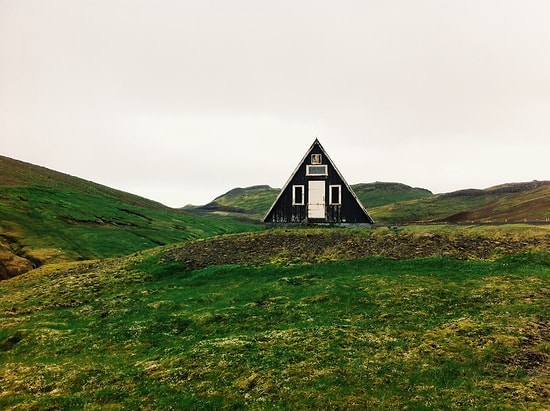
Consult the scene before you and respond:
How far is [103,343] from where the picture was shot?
2588 centimetres

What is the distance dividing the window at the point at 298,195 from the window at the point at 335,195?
12.5 feet

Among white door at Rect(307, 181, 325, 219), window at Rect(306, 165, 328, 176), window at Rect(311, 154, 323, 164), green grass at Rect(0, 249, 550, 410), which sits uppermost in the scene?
window at Rect(311, 154, 323, 164)

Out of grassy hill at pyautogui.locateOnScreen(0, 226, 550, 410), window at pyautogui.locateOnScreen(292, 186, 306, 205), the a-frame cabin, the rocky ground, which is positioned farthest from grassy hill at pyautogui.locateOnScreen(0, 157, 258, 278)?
window at pyautogui.locateOnScreen(292, 186, 306, 205)

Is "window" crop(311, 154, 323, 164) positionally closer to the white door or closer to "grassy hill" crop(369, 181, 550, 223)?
the white door

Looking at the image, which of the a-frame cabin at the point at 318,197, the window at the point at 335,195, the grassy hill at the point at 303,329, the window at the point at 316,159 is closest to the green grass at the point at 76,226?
the grassy hill at the point at 303,329

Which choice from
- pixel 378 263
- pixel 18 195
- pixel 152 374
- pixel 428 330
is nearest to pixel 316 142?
pixel 378 263

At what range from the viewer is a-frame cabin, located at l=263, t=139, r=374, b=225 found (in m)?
54.5

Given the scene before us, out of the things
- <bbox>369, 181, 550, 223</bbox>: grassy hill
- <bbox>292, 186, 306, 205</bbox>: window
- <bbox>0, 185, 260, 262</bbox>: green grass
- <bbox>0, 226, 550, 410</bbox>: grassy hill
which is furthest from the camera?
<bbox>369, 181, 550, 223</bbox>: grassy hill

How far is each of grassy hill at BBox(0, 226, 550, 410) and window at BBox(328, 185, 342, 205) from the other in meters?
11.0

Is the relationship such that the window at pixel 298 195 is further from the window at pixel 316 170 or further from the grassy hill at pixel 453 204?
the grassy hill at pixel 453 204

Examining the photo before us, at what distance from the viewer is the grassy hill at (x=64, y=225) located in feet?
223

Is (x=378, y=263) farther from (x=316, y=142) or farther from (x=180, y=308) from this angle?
(x=316, y=142)

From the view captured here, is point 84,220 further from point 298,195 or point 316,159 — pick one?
point 316,159

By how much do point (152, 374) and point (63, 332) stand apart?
38.7ft
